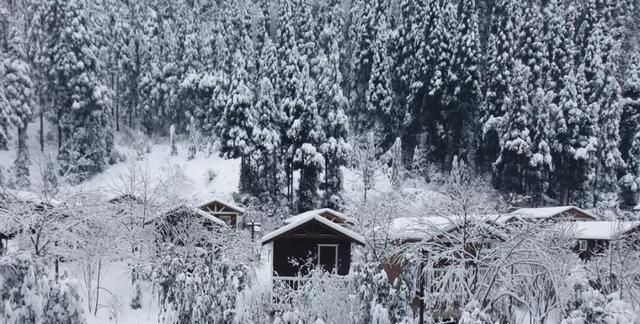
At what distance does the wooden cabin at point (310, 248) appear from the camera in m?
25.4

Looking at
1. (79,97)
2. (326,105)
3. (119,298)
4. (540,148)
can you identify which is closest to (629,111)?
(540,148)

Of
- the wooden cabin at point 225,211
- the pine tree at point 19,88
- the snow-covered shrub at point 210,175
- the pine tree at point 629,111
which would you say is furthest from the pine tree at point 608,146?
the pine tree at point 19,88

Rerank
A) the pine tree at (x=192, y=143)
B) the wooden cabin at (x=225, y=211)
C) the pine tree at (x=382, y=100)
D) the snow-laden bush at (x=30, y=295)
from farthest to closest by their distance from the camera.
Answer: the pine tree at (x=382, y=100) < the pine tree at (x=192, y=143) < the wooden cabin at (x=225, y=211) < the snow-laden bush at (x=30, y=295)

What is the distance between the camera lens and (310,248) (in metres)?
25.8

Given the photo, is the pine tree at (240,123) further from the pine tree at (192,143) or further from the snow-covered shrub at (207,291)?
the snow-covered shrub at (207,291)

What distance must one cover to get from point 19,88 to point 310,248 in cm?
3647

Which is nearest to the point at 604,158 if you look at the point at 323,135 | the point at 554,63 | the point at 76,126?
the point at 554,63

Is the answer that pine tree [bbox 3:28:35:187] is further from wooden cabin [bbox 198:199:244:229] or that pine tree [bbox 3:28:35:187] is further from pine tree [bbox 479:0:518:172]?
pine tree [bbox 479:0:518:172]

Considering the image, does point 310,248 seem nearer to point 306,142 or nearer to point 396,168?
point 306,142

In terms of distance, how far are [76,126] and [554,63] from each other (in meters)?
43.6

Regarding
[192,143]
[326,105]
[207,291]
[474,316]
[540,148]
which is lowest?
[474,316]

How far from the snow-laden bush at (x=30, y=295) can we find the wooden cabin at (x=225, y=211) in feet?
86.8

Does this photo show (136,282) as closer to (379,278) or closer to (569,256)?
(379,278)

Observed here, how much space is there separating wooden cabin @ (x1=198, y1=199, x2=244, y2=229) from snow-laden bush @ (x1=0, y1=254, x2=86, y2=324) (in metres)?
26.4
